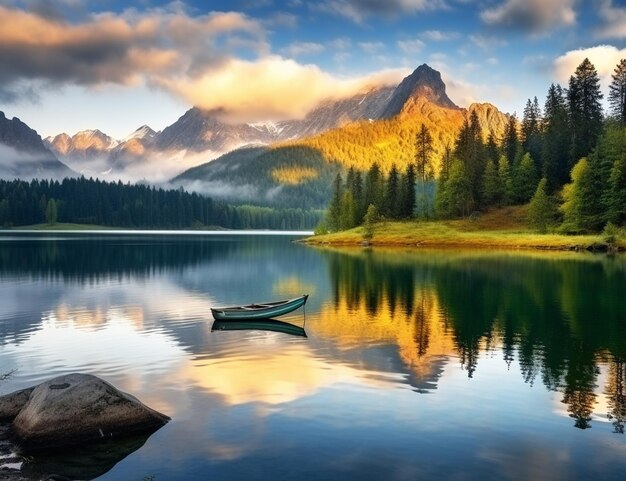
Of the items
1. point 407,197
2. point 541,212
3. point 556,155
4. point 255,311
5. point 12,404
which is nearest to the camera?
point 12,404

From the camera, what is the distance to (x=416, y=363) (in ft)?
116

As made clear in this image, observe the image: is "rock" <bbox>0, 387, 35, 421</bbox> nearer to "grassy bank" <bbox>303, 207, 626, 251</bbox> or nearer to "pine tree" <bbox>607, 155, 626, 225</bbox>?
"grassy bank" <bbox>303, 207, 626, 251</bbox>


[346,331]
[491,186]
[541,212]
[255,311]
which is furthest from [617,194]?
[255,311]

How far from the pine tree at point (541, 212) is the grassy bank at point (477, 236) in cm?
310

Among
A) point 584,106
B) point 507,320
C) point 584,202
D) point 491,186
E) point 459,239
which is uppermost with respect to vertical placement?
point 584,106

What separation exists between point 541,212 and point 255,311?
12159cm

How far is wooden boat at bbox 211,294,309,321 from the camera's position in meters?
50.8

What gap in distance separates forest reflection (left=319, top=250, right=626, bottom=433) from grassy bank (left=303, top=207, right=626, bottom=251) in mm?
44830

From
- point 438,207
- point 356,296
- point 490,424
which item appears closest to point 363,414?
point 490,424

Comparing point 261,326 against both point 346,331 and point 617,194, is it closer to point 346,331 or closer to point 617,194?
point 346,331

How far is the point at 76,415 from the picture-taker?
21734 mm

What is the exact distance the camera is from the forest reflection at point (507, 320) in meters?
32.3

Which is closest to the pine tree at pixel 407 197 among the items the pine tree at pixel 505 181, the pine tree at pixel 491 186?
the pine tree at pixel 491 186

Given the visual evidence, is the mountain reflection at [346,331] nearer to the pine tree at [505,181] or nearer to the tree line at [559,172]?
the tree line at [559,172]
